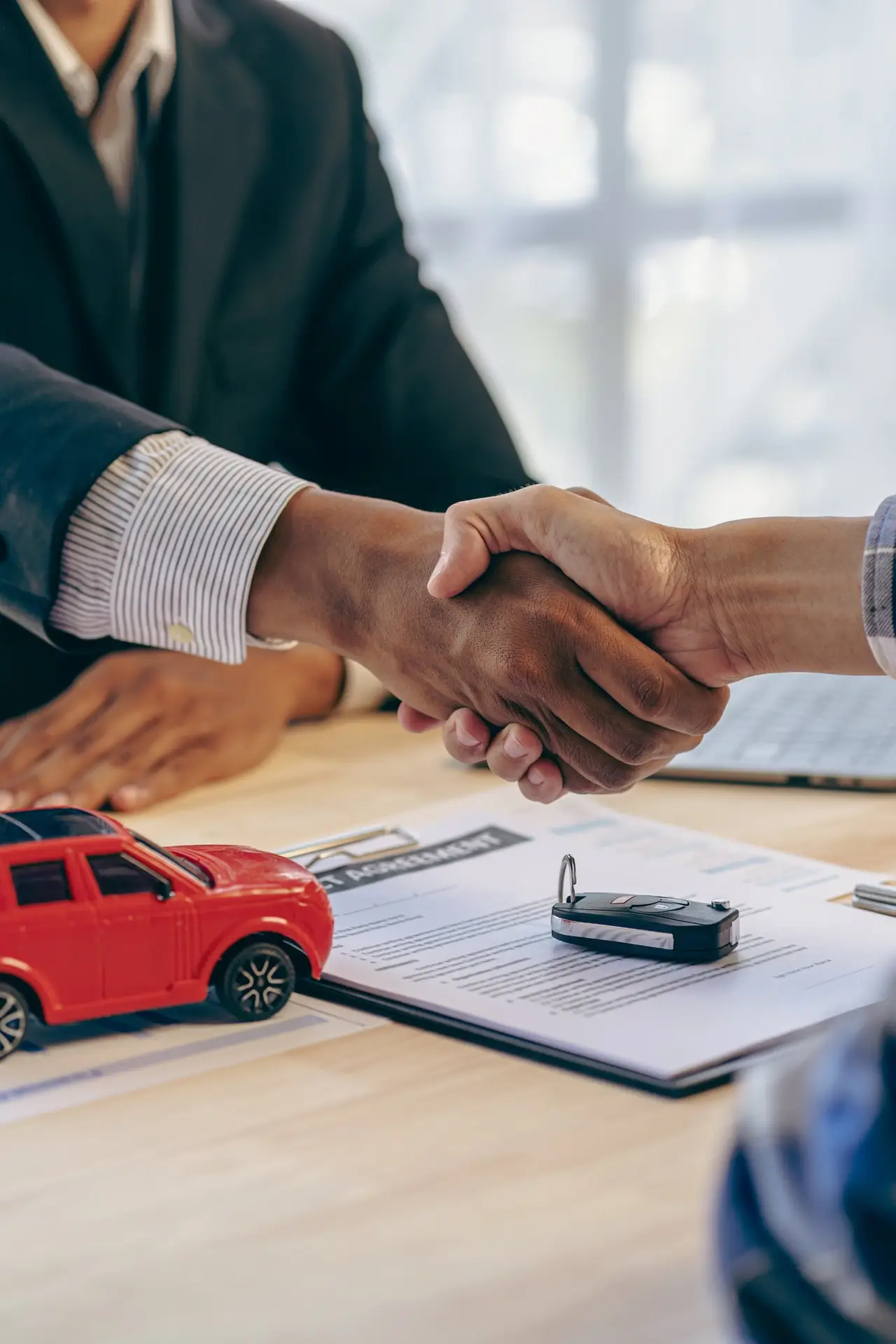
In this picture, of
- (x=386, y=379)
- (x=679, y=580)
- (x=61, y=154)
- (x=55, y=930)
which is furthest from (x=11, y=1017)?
(x=386, y=379)

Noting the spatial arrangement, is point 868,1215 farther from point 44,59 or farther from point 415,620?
point 44,59

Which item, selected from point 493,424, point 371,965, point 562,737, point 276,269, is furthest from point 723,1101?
point 276,269

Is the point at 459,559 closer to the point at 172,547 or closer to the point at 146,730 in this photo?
the point at 172,547

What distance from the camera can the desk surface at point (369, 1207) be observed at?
455mm

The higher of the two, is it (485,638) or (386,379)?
(386,379)

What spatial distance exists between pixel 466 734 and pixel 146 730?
1.00 ft

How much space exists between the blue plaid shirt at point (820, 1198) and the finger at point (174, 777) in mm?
769

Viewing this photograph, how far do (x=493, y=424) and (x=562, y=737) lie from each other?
0.66 m

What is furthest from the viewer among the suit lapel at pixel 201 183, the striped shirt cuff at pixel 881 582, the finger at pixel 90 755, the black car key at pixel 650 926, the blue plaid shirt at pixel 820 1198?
the suit lapel at pixel 201 183

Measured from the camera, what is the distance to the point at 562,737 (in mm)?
1034

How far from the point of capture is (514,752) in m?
1.03

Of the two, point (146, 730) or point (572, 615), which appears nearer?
point (572, 615)

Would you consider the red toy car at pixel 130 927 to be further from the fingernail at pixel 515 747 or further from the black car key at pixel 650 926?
the fingernail at pixel 515 747

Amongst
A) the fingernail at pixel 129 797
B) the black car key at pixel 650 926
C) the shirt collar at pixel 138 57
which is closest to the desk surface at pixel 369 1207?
the black car key at pixel 650 926
